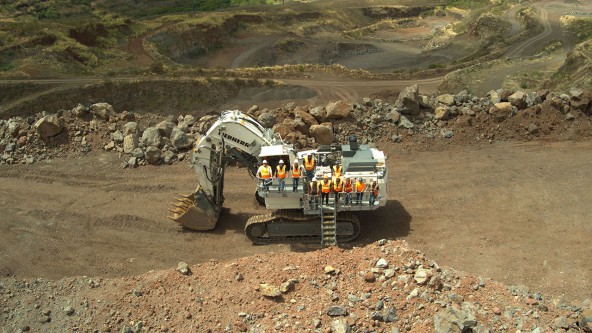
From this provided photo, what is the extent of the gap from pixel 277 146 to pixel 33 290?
7.94 m

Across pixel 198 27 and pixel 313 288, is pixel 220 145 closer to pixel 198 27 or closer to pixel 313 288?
pixel 313 288

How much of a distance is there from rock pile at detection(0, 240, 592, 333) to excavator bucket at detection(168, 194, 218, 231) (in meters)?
2.91

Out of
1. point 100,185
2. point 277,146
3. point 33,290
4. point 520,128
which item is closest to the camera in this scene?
point 33,290

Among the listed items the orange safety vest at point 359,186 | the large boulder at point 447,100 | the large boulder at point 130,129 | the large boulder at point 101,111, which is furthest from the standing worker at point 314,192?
the large boulder at point 101,111

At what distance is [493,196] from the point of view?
17953 millimetres

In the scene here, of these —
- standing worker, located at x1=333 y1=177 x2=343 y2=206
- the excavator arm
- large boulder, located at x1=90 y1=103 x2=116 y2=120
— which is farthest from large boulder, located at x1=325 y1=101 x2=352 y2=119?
large boulder, located at x1=90 y1=103 x2=116 y2=120

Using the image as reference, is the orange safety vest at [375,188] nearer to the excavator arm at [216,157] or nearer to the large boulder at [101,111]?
the excavator arm at [216,157]

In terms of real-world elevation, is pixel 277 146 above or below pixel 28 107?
above

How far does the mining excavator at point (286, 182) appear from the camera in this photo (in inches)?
604

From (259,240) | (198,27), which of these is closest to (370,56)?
(198,27)

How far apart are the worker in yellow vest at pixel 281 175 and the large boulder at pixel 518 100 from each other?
1266 centimetres

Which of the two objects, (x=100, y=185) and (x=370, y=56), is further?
(x=370, y=56)

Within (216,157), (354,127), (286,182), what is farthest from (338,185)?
(354,127)

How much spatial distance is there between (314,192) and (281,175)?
113cm
